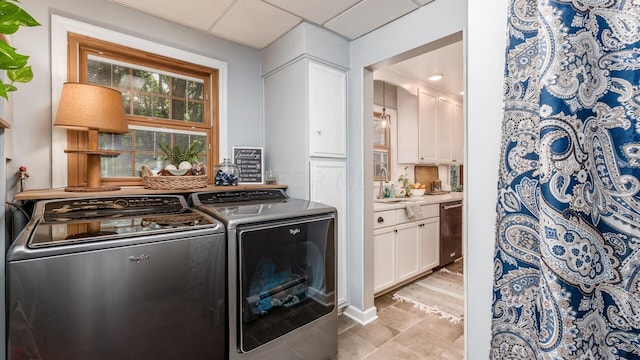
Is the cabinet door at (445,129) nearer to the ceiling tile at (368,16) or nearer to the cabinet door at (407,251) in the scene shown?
the cabinet door at (407,251)

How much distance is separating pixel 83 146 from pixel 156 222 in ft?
3.14

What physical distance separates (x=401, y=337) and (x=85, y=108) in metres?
2.60

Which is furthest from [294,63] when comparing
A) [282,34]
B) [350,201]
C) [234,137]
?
[350,201]

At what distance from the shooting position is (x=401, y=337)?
2.12 metres

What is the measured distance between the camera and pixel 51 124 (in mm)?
1721

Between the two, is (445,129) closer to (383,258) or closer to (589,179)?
(383,258)

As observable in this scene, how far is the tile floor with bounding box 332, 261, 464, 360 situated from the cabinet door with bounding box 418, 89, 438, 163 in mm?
2143

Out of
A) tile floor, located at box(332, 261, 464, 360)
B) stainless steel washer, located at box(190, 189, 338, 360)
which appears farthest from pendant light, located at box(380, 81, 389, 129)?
tile floor, located at box(332, 261, 464, 360)

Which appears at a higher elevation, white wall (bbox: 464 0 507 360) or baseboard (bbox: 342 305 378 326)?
white wall (bbox: 464 0 507 360)

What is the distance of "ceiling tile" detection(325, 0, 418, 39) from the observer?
1.91 metres

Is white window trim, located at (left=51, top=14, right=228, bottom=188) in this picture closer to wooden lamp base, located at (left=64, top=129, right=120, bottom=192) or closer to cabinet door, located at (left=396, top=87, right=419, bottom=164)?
wooden lamp base, located at (left=64, top=129, right=120, bottom=192)

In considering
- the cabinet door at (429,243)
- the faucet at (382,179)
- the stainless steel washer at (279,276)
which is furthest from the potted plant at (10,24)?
the faucet at (382,179)

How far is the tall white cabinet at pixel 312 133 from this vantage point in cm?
218

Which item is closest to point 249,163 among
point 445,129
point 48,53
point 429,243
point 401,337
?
point 48,53
